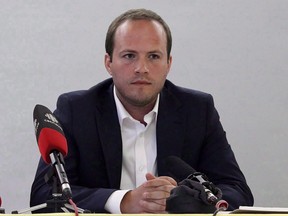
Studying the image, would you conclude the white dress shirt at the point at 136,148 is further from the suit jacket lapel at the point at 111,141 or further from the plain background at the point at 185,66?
the plain background at the point at 185,66

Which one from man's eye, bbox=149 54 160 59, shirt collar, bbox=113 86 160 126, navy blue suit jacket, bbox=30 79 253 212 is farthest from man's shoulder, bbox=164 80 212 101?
man's eye, bbox=149 54 160 59

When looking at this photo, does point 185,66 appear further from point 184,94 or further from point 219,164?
point 219,164

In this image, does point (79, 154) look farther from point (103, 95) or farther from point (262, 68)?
point (262, 68)

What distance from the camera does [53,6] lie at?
3447 millimetres

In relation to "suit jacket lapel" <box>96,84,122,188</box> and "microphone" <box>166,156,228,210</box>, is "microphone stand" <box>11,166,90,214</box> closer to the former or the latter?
"microphone" <box>166,156,228,210</box>

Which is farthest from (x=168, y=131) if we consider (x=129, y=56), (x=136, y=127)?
(x=129, y=56)

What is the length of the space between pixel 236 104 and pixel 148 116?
0.96 metres

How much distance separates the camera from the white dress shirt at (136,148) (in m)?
2.67

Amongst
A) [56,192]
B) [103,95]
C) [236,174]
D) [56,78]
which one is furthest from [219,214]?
[56,78]

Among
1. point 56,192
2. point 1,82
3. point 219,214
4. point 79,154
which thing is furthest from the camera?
point 1,82

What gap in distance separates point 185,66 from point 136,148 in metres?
0.96

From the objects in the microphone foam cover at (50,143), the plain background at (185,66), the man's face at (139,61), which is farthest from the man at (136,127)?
the microphone foam cover at (50,143)

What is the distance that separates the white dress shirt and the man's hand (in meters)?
0.35

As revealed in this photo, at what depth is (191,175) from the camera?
1808 millimetres
